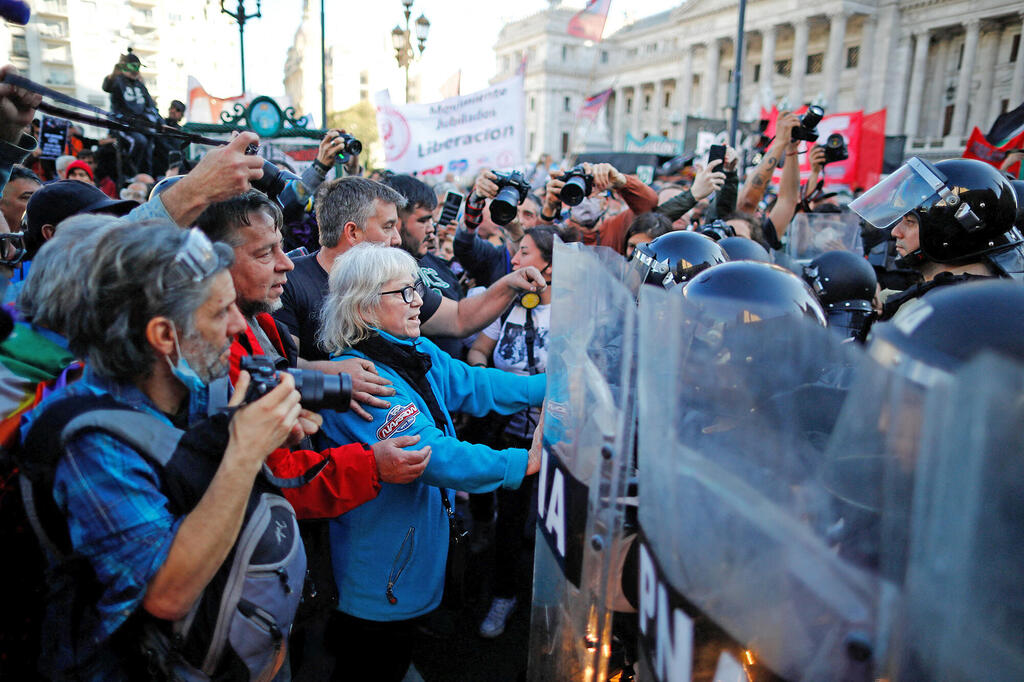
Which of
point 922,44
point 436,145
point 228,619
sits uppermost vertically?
point 922,44

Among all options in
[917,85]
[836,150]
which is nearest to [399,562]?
[836,150]

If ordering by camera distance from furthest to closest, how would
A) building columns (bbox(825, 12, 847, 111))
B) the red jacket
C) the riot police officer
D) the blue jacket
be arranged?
building columns (bbox(825, 12, 847, 111)) → the riot police officer → the blue jacket → the red jacket

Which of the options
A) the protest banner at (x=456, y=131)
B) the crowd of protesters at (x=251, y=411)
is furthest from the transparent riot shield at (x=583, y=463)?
the protest banner at (x=456, y=131)

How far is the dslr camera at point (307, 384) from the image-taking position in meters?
1.43

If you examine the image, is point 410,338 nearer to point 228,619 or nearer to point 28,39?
point 228,619

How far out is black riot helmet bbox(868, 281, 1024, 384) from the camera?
1074 mm

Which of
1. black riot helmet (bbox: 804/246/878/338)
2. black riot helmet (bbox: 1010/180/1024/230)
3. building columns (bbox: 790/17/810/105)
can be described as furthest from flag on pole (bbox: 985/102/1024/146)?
building columns (bbox: 790/17/810/105)

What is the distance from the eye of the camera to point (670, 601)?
0.98m

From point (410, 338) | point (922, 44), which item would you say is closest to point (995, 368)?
point (410, 338)

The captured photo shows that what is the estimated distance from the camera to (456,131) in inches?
328

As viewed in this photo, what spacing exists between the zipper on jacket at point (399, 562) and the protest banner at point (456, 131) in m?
6.46

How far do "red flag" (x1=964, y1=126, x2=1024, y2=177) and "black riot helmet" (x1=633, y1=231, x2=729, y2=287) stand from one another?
6.11 meters

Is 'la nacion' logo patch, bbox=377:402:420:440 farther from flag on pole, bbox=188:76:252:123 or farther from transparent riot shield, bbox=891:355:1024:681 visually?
flag on pole, bbox=188:76:252:123

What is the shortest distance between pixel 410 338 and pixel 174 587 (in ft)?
3.75
